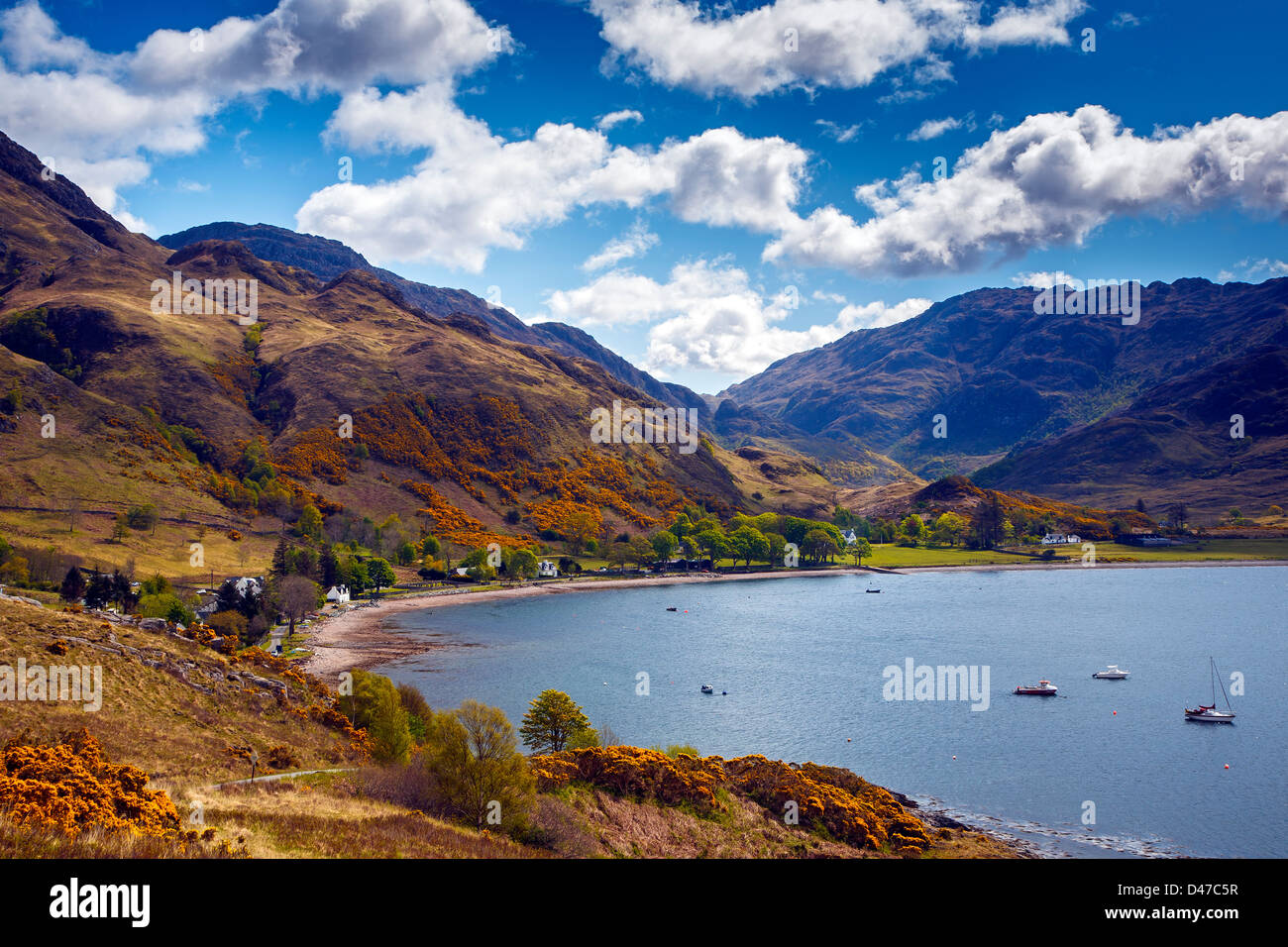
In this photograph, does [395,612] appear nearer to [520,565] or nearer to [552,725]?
[520,565]

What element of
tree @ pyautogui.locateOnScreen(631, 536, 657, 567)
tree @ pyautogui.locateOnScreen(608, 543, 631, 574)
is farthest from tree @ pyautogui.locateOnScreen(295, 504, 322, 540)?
tree @ pyautogui.locateOnScreen(631, 536, 657, 567)

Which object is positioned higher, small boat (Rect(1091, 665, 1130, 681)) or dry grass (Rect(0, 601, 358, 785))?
dry grass (Rect(0, 601, 358, 785))

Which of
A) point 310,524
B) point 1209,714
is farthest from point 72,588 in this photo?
point 1209,714

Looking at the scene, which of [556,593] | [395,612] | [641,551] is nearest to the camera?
[395,612]

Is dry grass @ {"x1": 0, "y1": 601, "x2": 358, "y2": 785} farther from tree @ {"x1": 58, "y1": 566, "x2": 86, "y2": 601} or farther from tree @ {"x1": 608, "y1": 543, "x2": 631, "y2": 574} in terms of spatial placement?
tree @ {"x1": 608, "y1": 543, "x2": 631, "y2": 574}

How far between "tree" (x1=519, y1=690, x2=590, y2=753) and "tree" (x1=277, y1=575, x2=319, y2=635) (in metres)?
63.6

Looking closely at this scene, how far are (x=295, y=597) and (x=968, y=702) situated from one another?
91619 millimetres

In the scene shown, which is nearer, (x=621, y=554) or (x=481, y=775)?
(x=481, y=775)

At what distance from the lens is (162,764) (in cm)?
3178

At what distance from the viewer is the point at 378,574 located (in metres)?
142

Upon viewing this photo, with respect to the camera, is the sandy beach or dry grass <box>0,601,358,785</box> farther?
the sandy beach

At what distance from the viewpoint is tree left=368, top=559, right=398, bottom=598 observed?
462ft

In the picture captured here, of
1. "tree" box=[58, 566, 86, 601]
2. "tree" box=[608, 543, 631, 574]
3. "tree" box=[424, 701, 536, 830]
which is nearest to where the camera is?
"tree" box=[424, 701, 536, 830]
